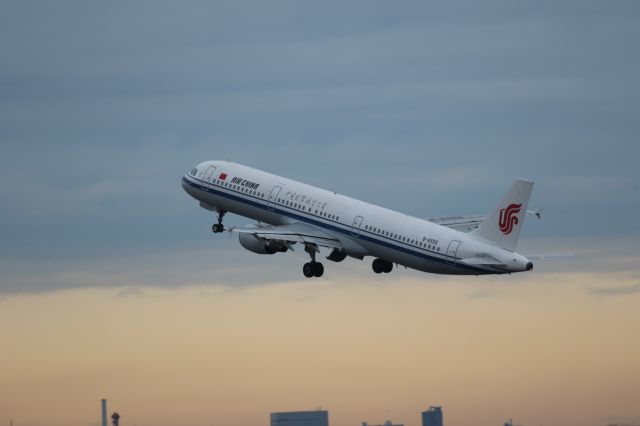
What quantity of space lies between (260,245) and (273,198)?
5149 millimetres

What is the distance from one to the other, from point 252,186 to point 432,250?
21292 millimetres

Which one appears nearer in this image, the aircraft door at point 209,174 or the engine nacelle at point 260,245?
the engine nacelle at point 260,245

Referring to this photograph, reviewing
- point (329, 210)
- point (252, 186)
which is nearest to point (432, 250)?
point (329, 210)

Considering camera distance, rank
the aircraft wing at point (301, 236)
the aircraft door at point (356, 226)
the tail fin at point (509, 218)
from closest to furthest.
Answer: the tail fin at point (509, 218) → the aircraft door at point (356, 226) → the aircraft wing at point (301, 236)

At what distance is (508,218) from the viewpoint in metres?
109

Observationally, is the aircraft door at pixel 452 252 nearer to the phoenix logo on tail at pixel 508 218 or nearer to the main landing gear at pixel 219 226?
the phoenix logo on tail at pixel 508 218

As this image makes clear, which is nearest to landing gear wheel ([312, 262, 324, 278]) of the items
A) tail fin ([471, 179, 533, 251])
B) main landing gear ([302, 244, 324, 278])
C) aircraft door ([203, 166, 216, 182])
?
main landing gear ([302, 244, 324, 278])

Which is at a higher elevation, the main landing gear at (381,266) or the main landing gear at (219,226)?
the main landing gear at (219,226)

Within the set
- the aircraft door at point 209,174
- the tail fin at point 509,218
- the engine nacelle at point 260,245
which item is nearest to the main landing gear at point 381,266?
the engine nacelle at point 260,245

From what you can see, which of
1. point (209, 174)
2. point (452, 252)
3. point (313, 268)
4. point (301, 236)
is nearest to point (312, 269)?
point (313, 268)

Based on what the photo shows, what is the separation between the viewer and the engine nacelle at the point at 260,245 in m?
122

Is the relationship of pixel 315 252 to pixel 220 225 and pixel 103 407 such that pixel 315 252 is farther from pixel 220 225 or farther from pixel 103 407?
pixel 103 407

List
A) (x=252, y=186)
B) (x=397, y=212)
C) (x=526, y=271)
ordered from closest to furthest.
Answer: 1. (x=526, y=271)
2. (x=397, y=212)
3. (x=252, y=186)

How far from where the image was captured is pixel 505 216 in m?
110
